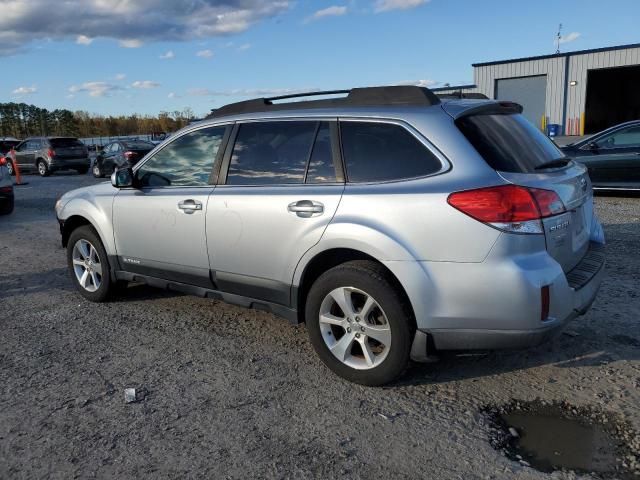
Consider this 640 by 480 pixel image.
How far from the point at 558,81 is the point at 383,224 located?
98.1 ft

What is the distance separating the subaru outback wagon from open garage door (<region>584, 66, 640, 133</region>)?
32.7 metres

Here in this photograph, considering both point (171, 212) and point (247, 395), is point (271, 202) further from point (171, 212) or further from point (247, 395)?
point (247, 395)

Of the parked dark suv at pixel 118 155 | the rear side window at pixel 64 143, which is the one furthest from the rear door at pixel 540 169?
the rear side window at pixel 64 143

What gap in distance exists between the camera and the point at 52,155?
2280 centimetres

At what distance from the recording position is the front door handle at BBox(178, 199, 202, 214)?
4383 mm

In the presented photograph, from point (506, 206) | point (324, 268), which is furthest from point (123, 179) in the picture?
point (506, 206)

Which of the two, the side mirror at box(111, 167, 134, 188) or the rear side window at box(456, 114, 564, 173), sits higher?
the rear side window at box(456, 114, 564, 173)

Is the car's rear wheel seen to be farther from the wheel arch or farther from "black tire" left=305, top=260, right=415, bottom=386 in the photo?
"black tire" left=305, top=260, right=415, bottom=386

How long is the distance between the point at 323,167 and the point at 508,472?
83.6 inches

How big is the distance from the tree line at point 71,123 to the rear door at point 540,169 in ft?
184

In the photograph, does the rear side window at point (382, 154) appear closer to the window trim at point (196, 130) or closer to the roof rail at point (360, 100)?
the roof rail at point (360, 100)

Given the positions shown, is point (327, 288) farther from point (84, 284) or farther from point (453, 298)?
point (84, 284)

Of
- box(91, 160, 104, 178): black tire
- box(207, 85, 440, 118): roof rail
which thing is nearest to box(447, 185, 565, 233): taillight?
box(207, 85, 440, 118): roof rail

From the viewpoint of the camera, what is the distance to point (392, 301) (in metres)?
3.34
